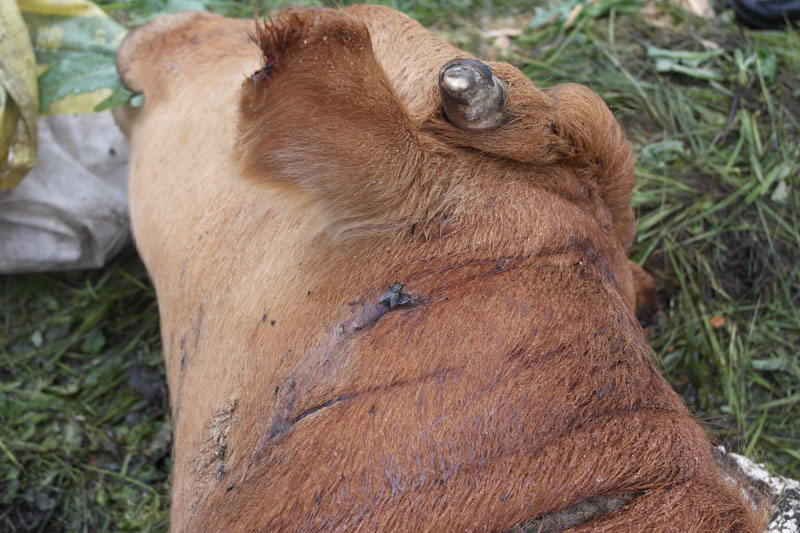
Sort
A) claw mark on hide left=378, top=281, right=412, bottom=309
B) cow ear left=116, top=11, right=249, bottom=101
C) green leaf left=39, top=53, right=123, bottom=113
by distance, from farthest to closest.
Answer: green leaf left=39, top=53, right=123, bottom=113
cow ear left=116, top=11, right=249, bottom=101
claw mark on hide left=378, top=281, right=412, bottom=309

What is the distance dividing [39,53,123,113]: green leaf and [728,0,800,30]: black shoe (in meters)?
2.72

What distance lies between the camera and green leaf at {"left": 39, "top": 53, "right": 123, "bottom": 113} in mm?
2229

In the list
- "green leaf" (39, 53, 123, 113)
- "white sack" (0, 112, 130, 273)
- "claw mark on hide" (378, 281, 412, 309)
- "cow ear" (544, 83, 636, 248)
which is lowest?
"white sack" (0, 112, 130, 273)

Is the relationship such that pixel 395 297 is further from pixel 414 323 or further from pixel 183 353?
pixel 183 353

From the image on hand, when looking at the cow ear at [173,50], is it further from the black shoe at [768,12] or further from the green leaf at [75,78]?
the black shoe at [768,12]

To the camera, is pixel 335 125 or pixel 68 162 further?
pixel 68 162

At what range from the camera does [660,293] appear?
2.56 meters

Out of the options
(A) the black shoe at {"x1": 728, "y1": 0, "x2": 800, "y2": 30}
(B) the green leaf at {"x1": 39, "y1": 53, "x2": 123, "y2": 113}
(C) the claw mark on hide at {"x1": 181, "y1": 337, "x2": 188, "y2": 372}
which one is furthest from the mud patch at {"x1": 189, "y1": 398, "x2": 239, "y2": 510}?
(A) the black shoe at {"x1": 728, "y1": 0, "x2": 800, "y2": 30}

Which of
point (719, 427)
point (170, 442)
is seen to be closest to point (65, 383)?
point (170, 442)

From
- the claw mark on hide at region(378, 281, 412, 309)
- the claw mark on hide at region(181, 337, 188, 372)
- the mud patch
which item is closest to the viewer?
the claw mark on hide at region(378, 281, 412, 309)

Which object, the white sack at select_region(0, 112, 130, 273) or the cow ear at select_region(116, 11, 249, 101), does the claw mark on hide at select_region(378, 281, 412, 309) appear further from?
the white sack at select_region(0, 112, 130, 273)

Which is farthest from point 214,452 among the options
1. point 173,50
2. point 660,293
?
point 660,293

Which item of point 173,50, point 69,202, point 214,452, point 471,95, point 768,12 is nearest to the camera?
point 471,95

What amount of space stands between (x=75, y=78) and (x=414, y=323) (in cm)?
174
